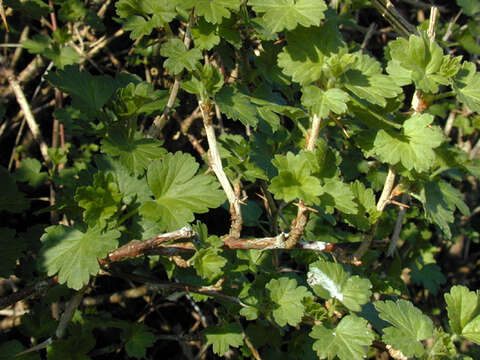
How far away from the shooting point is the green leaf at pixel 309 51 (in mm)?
1616

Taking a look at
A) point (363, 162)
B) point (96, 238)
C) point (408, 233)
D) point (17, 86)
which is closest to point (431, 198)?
point (363, 162)

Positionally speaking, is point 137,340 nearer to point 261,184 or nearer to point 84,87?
point 261,184

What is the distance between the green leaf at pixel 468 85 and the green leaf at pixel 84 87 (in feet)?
4.56

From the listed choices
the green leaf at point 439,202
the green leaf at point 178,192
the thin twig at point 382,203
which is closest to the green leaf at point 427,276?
the green leaf at point 439,202

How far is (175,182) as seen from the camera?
1700 mm

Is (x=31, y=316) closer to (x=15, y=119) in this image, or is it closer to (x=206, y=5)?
(x=15, y=119)

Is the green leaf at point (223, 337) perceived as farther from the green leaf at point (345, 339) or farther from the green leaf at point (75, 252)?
the green leaf at point (75, 252)

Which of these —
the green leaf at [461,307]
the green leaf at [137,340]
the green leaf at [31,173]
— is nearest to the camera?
the green leaf at [461,307]

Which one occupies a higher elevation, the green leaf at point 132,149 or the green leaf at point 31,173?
the green leaf at point 132,149

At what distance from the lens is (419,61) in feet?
5.40

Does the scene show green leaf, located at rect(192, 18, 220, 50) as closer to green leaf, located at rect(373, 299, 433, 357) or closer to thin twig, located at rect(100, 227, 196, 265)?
thin twig, located at rect(100, 227, 196, 265)

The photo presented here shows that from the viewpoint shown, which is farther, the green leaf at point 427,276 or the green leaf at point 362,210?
the green leaf at point 427,276

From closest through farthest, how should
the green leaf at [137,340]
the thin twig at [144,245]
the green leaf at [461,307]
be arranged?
the thin twig at [144,245], the green leaf at [461,307], the green leaf at [137,340]

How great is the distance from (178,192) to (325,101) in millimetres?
618
